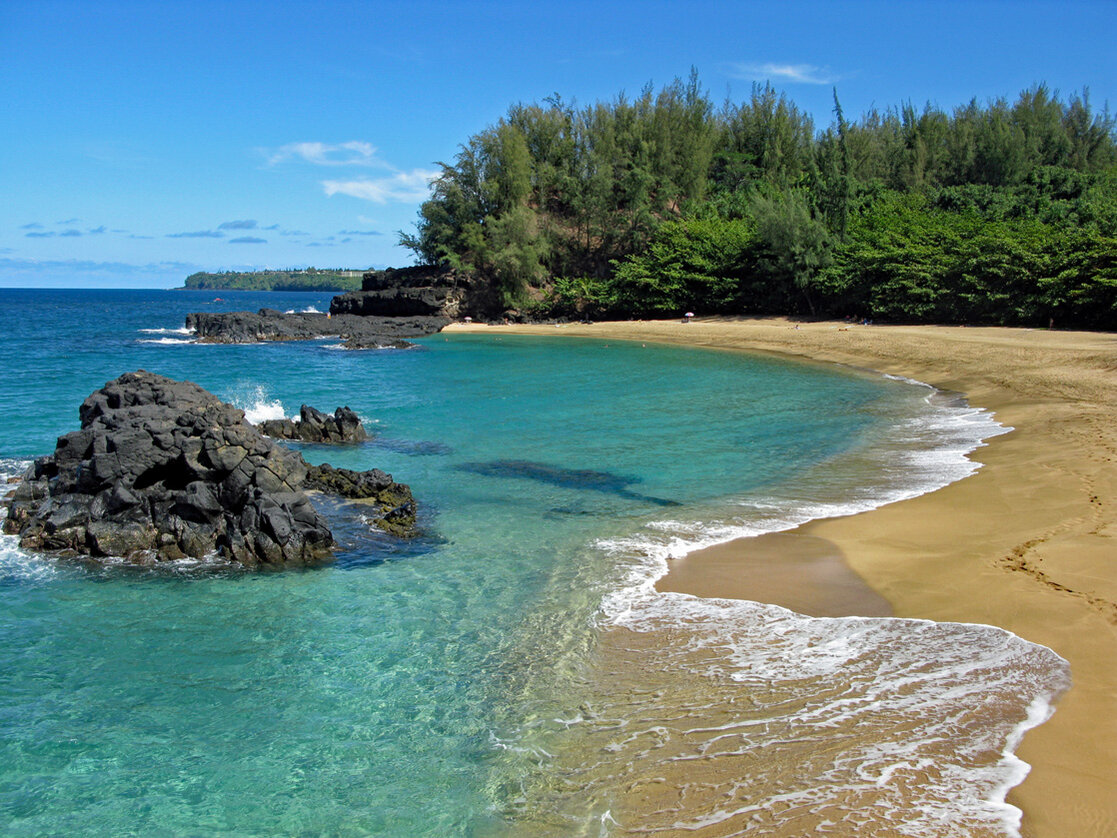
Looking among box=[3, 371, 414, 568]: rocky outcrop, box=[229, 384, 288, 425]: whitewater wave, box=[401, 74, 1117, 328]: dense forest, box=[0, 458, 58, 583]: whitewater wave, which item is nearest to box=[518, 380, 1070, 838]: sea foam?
box=[3, 371, 414, 568]: rocky outcrop

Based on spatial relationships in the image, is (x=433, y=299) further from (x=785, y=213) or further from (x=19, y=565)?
(x=19, y=565)

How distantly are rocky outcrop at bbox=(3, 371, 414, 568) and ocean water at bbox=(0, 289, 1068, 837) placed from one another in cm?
53

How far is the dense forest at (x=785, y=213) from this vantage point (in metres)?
36.0

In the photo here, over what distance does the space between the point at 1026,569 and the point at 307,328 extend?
4869 centimetres

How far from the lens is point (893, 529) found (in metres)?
10.2

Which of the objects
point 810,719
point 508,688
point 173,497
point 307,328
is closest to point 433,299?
point 307,328

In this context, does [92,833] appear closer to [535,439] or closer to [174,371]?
[535,439]

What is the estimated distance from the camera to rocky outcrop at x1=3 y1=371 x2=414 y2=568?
10102 millimetres

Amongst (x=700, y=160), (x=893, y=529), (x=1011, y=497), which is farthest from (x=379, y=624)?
(x=700, y=160)

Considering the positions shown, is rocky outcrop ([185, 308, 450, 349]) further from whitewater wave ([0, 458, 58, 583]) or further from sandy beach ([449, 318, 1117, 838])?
sandy beach ([449, 318, 1117, 838])

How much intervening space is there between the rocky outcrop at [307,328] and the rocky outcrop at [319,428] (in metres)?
26.8

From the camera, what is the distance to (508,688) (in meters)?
6.61

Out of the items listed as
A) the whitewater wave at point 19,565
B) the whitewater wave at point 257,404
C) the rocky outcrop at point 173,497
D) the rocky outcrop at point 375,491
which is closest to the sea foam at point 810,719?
the rocky outcrop at point 375,491

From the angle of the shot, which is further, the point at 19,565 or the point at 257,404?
the point at 257,404
